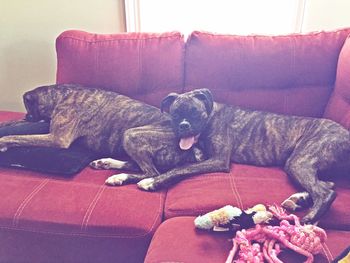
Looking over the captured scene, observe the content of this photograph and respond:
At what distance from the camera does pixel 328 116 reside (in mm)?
2221

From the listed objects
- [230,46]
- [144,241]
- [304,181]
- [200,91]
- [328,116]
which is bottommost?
[144,241]

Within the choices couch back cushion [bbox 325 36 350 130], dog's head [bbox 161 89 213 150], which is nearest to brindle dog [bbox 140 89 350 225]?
dog's head [bbox 161 89 213 150]

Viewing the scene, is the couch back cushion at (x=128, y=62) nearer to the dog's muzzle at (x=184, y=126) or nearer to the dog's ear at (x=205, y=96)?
the dog's ear at (x=205, y=96)

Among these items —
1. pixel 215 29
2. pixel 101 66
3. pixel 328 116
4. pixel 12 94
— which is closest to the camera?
pixel 328 116

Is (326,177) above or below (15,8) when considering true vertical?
below

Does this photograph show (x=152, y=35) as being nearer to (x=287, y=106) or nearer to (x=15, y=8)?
(x=287, y=106)

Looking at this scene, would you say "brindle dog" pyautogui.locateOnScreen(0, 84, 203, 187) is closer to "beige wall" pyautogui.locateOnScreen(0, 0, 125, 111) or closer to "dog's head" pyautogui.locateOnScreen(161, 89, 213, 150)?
"dog's head" pyautogui.locateOnScreen(161, 89, 213, 150)

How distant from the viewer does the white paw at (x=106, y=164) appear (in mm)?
2100

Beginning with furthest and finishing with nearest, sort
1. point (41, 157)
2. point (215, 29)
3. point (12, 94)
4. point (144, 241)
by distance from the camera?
point (12, 94), point (215, 29), point (41, 157), point (144, 241)

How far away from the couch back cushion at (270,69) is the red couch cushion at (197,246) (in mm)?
963

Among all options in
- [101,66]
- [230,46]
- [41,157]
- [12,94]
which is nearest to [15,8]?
[12,94]

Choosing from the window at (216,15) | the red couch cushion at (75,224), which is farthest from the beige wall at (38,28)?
the red couch cushion at (75,224)

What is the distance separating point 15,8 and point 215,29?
1.49 metres

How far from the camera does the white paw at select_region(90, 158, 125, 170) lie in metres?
2.10
